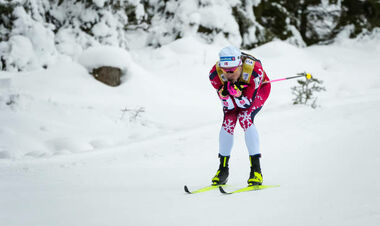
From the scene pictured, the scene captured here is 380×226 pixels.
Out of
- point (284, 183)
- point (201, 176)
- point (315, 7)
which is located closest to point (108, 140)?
point (201, 176)

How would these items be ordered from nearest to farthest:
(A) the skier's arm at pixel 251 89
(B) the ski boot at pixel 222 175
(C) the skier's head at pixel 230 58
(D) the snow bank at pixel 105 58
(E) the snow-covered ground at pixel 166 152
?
(E) the snow-covered ground at pixel 166 152 < (C) the skier's head at pixel 230 58 < (A) the skier's arm at pixel 251 89 < (B) the ski boot at pixel 222 175 < (D) the snow bank at pixel 105 58

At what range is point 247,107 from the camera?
3754 millimetres

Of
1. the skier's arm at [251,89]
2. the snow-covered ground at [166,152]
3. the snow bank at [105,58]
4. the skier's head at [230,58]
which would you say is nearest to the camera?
the snow-covered ground at [166,152]

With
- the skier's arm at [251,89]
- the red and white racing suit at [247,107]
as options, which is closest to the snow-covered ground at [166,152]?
the red and white racing suit at [247,107]

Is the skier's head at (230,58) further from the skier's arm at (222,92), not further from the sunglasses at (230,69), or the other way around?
the skier's arm at (222,92)

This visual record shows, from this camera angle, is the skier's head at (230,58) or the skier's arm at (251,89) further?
the skier's arm at (251,89)

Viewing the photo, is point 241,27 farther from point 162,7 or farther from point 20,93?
point 20,93

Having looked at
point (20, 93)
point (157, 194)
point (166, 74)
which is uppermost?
point (157, 194)

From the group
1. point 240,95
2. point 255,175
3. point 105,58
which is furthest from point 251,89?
point 105,58

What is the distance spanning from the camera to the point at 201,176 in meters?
4.61

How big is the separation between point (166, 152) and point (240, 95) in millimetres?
2670

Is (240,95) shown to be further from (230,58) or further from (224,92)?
(230,58)

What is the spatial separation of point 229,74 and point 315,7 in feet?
53.3

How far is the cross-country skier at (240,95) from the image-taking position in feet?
11.7
